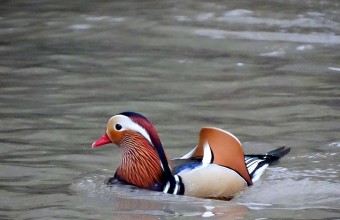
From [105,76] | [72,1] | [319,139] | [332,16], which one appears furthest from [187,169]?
[72,1]

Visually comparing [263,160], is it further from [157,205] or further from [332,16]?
[332,16]

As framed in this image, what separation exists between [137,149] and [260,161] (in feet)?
3.17

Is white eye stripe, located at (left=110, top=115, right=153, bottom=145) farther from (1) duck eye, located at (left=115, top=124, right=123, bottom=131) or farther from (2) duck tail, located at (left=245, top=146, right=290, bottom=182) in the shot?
(2) duck tail, located at (left=245, top=146, right=290, bottom=182)

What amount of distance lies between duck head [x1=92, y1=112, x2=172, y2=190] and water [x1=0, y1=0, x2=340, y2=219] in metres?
0.12

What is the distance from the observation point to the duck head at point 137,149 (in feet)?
24.6

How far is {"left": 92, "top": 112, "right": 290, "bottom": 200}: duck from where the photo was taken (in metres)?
7.34

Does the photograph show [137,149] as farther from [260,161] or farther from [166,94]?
[166,94]

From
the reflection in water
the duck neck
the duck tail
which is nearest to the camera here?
the reflection in water

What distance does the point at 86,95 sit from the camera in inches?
414

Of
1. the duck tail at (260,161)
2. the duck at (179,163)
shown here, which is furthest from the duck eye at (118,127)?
the duck tail at (260,161)

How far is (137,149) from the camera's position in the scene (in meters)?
7.61

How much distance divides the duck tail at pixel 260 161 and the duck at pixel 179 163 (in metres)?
0.15

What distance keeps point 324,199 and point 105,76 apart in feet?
14.3

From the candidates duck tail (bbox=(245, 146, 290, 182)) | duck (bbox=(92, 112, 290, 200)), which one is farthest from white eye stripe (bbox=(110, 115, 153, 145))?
duck tail (bbox=(245, 146, 290, 182))
